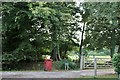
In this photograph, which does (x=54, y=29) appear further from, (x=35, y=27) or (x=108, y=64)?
(x=108, y=64)

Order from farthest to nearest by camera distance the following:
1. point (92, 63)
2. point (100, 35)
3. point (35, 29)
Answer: point (100, 35)
point (92, 63)
point (35, 29)

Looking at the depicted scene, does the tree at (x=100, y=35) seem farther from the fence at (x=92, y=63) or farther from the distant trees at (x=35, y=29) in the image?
the distant trees at (x=35, y=29)

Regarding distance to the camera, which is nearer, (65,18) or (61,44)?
(65,18)

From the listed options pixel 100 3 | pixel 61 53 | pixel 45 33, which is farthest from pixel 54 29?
pixel 100 3

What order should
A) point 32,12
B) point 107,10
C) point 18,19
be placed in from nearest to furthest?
point 107,10 → point 32,12 → point 18,19

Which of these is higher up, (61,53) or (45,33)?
(45,33)

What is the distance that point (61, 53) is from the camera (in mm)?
9383

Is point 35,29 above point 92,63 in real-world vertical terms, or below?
above

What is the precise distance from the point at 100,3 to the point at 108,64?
12.3 feet

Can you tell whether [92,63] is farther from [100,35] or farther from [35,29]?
[35,29]

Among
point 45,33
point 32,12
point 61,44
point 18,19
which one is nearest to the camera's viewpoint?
point 32,12

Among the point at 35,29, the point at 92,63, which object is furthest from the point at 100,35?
the point at 35,29

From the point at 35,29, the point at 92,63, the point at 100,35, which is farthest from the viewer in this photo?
the point at 100,35

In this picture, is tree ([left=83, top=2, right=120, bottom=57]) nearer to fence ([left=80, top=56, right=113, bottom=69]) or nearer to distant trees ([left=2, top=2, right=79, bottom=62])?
fence ([left=80, top=56, right=113, bottom=69])
